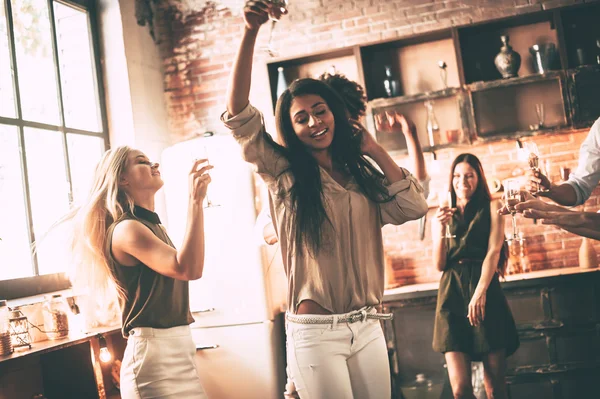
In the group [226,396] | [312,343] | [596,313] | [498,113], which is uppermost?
[498,113]

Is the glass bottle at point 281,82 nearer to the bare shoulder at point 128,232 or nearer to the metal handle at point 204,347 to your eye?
the metal handle at point 204,347

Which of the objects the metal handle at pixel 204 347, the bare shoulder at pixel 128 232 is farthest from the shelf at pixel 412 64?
the bare shoulder at pixel 128 232

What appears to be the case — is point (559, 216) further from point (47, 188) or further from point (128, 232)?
point (47, 188)

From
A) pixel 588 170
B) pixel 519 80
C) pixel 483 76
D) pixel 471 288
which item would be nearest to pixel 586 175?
pixel 588 170

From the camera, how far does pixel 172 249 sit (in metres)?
2.44

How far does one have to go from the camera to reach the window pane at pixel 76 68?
15.5 feet

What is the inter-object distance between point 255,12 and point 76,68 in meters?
3.56

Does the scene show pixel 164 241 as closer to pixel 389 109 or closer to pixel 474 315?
pixel 474 315

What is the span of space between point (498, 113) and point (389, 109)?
810 mm

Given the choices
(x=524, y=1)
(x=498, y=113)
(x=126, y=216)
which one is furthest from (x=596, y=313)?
(x=126, y=216)

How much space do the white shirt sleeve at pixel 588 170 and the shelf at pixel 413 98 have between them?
1.64m

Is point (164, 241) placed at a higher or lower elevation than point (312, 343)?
higher

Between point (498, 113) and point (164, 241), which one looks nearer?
point (164, 241)

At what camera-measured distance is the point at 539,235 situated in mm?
4969
